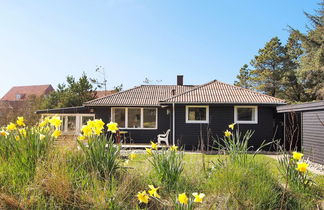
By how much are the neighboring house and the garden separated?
8263mm

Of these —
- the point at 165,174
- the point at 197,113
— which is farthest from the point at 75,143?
the point at 197,113

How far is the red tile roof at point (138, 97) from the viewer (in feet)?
51.2

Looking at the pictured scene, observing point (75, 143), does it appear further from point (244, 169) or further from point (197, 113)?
point (197, 113)

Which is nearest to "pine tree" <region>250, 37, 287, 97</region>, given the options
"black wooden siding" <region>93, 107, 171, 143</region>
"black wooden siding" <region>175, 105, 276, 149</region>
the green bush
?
"black wooden siding" <region>175, 105, 276, 149</region>

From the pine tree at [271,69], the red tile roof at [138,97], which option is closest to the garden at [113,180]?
the red tile roof at [138,97]

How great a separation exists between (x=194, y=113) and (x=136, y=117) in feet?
13.2

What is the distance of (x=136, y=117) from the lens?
52.7 ft

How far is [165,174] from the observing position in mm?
3738

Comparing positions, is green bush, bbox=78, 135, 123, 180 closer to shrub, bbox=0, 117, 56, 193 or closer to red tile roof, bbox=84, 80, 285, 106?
shrub, bbox=0, 117, 56, 193

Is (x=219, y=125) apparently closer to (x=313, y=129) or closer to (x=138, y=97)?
(x=313, y=129)

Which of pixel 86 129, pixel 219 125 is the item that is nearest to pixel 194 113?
pixel 219 125

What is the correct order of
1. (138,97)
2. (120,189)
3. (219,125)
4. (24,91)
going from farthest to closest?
(24,91) < (138,97) < (219,125) < (120,189)

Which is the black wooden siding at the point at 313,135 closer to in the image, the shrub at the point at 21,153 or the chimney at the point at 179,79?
the shrub at the point at 21,153

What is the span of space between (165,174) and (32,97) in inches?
1211
